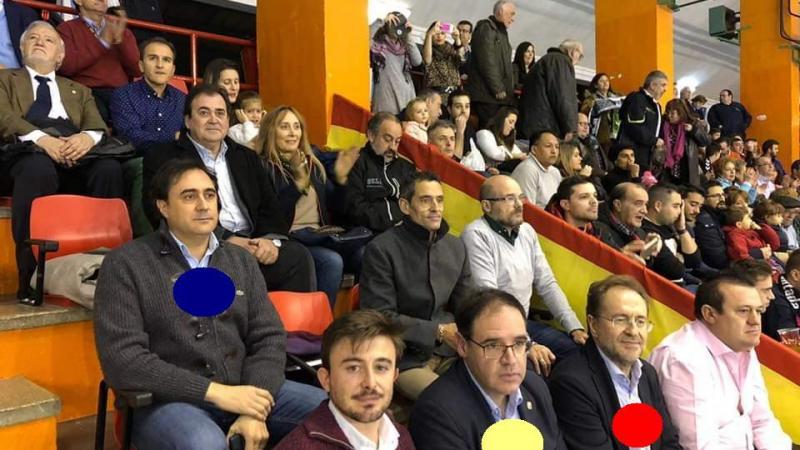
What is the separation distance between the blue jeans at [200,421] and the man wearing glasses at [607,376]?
73cm

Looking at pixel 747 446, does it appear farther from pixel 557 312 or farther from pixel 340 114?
pixel 340 114

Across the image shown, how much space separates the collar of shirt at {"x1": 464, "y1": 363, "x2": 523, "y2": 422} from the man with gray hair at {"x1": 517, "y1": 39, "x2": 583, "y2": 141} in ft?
13.1

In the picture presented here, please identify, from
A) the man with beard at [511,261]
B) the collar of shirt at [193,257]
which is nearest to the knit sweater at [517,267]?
the man with beard at [511,261]

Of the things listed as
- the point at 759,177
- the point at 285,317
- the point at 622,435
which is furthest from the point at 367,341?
the point at 759,177

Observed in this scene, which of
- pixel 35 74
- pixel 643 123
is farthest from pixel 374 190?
pixel 643 123

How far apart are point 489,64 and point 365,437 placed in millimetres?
4538

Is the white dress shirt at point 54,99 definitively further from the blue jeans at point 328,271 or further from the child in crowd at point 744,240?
the child in crowd at point 744,240

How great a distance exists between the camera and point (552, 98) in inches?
221

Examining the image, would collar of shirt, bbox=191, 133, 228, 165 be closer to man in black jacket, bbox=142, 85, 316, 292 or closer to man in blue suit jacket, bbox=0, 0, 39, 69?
man in black jacket, bbox=142, 85, 316, 292

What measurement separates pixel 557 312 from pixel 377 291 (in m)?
0.93

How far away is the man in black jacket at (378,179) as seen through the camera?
3.39m

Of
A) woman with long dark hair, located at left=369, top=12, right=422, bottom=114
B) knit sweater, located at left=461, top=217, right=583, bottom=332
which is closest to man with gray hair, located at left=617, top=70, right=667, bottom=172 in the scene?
woman with long dark hair, located at left=369, top=12, right=422, bottom=114

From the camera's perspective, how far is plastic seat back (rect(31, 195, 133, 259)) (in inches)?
95.3

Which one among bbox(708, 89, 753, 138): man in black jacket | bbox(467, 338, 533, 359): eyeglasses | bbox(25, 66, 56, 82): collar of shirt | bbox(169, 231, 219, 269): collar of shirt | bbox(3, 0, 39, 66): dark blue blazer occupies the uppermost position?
bbox(708, 89, 753, 138): man in black jacket
